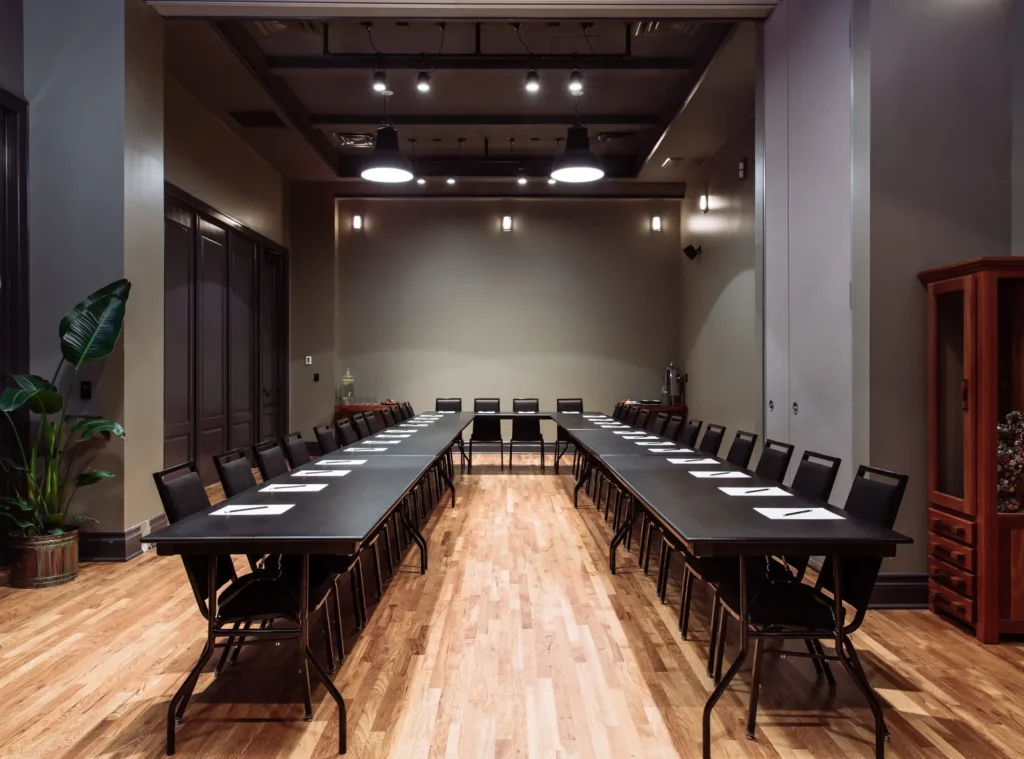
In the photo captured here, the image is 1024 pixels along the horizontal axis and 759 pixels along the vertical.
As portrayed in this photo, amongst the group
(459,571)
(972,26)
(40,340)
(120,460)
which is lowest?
(459,571)

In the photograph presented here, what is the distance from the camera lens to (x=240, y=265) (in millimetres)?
8281

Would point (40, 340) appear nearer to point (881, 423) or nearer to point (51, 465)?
point (51, 465)

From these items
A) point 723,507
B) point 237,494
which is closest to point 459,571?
point 237,494

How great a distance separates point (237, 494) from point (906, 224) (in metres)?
3.77

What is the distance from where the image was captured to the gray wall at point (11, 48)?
4.43 metres

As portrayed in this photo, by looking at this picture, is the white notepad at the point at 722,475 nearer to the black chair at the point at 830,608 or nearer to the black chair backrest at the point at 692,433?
the black chair at the point at 830,608

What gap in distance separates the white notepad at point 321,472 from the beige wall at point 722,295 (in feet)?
13.9

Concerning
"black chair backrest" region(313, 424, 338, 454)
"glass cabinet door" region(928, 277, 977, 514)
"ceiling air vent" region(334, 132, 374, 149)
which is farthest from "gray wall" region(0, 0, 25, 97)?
"glass cabinet door" region(928, 277, 977, 514)

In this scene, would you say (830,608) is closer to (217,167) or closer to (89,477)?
(89,477)

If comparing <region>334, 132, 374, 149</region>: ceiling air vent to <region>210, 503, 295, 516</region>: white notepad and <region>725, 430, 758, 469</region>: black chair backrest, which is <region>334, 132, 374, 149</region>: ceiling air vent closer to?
<region>725, 430, 758, 469</region>: black chair backrest

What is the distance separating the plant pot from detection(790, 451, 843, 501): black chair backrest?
4254mm

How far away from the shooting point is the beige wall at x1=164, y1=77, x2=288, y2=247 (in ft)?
20.9

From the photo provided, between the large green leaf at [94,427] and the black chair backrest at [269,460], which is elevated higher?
the large green leaf at [94,427]

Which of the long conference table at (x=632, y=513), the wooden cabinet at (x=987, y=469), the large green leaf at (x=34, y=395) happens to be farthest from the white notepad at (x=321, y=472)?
the wooden cabinet at (x=987, y=469)
